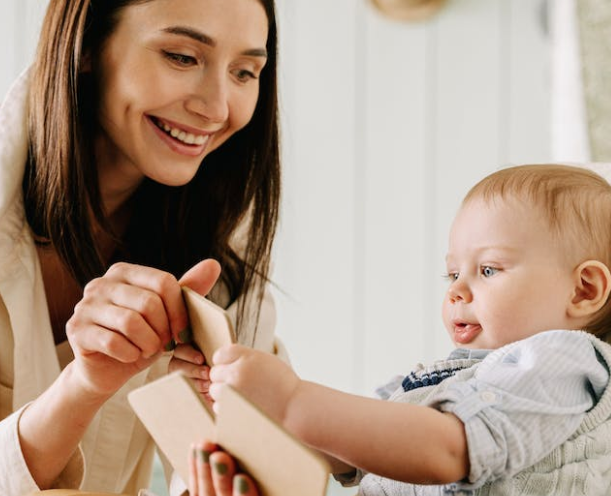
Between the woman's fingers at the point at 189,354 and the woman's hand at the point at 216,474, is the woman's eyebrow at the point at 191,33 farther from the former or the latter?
the woman's hand at the point at 216,474

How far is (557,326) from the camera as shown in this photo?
87 centimetres

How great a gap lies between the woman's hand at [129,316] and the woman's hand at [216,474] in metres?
0.20

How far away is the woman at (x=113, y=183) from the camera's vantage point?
114 centimetres

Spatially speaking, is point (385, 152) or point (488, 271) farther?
point (385, 152)

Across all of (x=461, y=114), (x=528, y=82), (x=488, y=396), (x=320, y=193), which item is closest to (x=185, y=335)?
(x=488, y=396)

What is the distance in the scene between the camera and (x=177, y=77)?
1176 mm

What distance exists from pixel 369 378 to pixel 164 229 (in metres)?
1.28

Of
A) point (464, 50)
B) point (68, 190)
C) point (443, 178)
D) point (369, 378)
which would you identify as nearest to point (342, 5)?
point (464, 50)

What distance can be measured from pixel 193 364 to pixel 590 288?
0.42 metres

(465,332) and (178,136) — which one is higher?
(178,136)

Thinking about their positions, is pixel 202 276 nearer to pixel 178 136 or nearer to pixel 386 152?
pixel 178 136

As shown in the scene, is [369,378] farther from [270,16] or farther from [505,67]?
[270,16]

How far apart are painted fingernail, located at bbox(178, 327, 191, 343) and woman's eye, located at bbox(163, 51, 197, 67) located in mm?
508

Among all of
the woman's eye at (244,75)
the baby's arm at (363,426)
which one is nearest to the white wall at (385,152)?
the woman's eye at (244,75)
